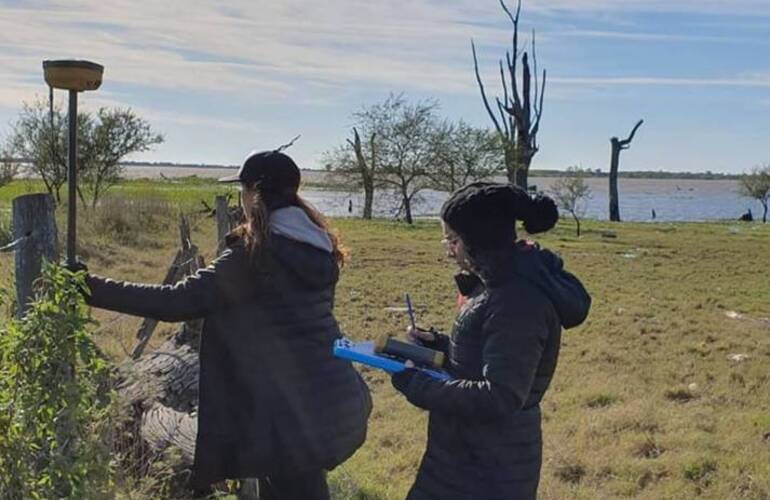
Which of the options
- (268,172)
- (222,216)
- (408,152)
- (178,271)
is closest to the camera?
(268,172)

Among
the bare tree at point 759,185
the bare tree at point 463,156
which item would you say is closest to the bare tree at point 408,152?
the bare tree at point 463,156

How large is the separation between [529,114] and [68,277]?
33.8 metres

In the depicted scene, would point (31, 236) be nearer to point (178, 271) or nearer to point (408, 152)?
point (178, 271)

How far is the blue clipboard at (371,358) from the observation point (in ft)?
7.83

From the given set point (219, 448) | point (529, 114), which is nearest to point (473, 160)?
point (529, 114)

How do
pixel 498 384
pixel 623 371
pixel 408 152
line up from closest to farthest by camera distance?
pixel 498 384
pixel 623 371
pixel 408 152

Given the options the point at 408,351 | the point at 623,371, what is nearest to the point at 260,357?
Result: the point at 408,351

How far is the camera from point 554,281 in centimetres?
237

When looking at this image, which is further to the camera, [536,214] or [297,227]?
[297,227]

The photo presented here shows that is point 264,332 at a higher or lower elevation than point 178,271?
higher

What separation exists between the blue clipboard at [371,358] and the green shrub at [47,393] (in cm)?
68

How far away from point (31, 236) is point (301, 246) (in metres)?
0.91

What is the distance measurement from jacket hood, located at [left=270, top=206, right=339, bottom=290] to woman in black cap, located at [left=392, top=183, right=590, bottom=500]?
475mm

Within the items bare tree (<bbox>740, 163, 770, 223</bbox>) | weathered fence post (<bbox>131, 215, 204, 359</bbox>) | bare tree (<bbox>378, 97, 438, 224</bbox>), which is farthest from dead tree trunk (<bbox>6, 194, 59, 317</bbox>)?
bare tree (<bbox>740, 163, 770, 223</bbox>)
